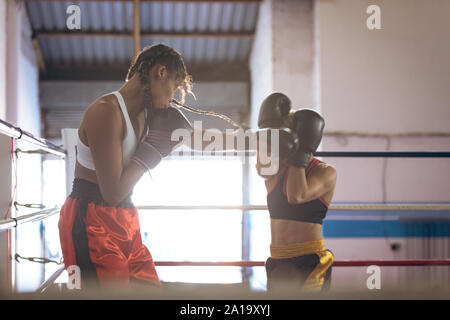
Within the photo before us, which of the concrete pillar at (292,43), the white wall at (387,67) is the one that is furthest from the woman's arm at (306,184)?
the concrete pillar at (292,43)

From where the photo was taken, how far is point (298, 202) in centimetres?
111

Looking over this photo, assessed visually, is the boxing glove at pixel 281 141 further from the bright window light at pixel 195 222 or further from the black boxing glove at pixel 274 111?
the bright window light at pixel 195 222

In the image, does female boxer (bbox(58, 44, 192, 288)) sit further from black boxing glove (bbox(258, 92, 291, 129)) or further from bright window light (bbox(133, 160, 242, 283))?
bright window light (bbox(133, 160, 242, 283))

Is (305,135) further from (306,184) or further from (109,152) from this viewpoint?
(109,152)

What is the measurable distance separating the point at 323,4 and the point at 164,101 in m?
3.05

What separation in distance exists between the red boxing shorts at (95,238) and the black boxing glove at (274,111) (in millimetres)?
478

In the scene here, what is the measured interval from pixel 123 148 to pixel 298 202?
0.53 metres

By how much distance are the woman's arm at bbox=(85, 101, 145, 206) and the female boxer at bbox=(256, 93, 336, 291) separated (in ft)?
1.34

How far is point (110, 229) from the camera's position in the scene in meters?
0.97

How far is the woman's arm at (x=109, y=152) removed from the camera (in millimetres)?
899

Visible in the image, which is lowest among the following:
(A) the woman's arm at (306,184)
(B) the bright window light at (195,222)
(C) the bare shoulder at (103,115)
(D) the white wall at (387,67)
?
(B) the bright window light at (195,222)

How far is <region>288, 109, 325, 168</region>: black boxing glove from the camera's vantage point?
107 cm

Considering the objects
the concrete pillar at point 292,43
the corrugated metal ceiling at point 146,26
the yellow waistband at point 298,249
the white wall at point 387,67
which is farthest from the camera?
the corrugated metal ceiling at point 146,26
